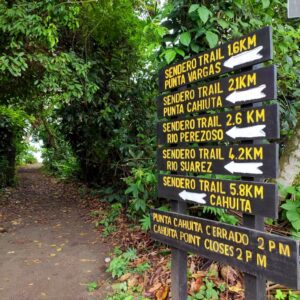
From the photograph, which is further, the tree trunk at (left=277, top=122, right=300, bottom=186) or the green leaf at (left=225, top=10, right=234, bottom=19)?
the tree trunk at (left=277, top=122, right=300, bottom=186)

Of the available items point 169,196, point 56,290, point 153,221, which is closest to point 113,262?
point 56,290

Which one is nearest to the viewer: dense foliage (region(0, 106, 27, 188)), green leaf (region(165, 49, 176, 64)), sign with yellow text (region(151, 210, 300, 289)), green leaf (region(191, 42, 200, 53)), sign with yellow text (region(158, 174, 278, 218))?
sign with yellow text (region(151, 210, 300, 289))

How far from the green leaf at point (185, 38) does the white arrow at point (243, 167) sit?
142 centimetres

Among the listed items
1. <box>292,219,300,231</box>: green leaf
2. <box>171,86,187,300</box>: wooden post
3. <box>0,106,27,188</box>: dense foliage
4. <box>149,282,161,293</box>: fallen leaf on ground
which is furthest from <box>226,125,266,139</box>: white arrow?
<box>0,106,27,188</box>: dense foliage

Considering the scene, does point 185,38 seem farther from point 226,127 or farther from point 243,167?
point 243,167

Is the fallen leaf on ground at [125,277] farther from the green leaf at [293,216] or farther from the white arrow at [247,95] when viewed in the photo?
the white arrow at [247,95]

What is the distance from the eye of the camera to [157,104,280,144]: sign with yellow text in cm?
247

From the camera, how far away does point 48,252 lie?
5688 mm

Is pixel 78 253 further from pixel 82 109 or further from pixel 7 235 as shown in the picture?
pixel 82 109

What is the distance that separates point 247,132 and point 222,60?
0.68m

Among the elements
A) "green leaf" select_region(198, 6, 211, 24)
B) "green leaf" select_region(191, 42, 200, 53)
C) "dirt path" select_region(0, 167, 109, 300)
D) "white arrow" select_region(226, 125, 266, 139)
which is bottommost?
"dirt path" select_region(0, 167, 109, 300)

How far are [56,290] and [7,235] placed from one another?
277 cm

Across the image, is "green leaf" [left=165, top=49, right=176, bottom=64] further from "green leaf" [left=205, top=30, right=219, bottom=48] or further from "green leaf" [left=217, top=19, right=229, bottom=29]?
"green leaf" [left=217, top=19, right=229, bottom=29]

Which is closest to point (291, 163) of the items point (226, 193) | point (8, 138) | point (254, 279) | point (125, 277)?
point (226, 193)
